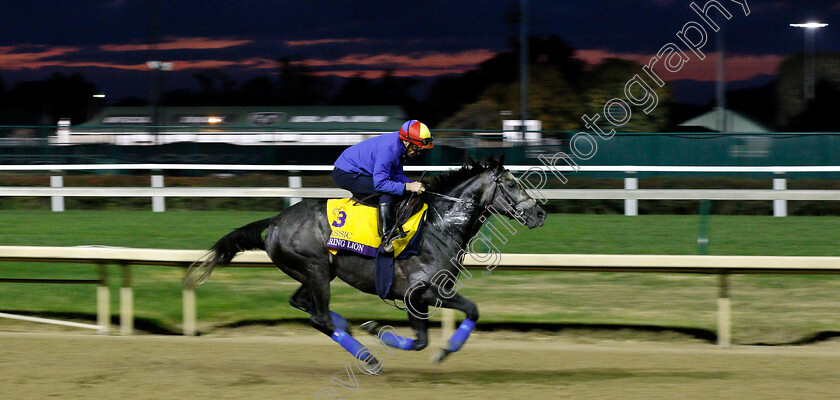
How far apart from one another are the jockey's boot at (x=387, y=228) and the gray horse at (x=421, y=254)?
0.56 ft

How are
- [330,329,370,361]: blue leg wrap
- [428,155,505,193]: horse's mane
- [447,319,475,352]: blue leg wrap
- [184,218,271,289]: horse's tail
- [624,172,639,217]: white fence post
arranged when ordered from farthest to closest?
1. [624,172,639,217]: white fence post
2. [184,218,271,289]: horse's tail
3. [428,155,505,193]: horse's mane
4. [330,329,370,361]: blue leg wrap
5. [447,319,475,352]: blue leg wrap

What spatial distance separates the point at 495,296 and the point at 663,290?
1407mm

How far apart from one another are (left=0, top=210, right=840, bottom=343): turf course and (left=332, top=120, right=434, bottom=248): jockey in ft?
5.40

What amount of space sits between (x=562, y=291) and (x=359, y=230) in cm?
258

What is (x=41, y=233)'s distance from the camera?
30.5 feet

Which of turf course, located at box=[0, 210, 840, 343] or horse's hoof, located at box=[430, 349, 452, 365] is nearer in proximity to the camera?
horse's hoof, located at box=[430, 349, 452, 365]

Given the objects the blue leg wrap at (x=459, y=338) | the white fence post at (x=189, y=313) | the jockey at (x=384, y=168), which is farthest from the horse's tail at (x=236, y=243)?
the blue leg wrap at (x=459, y=338)

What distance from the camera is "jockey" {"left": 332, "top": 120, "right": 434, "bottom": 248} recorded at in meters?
4.89

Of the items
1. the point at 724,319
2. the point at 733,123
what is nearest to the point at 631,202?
the point at 724,319

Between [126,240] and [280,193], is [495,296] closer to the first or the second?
[280,193]

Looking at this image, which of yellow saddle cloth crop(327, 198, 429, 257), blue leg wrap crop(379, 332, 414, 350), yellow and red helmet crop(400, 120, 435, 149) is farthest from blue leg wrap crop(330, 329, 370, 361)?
yellow and red helmet crop(400, 120, 435, 149)

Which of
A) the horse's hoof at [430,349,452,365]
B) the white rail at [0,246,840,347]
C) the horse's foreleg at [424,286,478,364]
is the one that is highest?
the white rail at [0,246,840,347]

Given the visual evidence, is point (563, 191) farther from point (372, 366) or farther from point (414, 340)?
point (372, 366)

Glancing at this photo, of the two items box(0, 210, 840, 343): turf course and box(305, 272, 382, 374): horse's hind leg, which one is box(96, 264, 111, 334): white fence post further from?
box(305, 272, 382, 374): horse's hind leg
